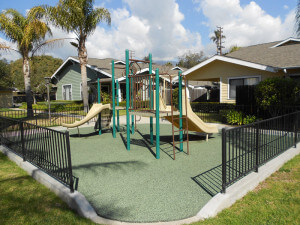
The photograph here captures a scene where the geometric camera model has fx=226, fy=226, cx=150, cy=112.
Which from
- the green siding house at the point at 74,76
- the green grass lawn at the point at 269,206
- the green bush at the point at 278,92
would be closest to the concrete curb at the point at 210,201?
the green grass lawn at the point at 269,206

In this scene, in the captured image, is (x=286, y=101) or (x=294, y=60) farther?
(x=294, y=60)

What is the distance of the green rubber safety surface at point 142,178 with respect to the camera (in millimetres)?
3342

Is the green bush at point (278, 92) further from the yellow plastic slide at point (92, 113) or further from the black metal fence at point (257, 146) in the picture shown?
the yellow plastic slide at point (92, 113)

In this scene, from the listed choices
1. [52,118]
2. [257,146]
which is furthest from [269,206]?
[52,118]

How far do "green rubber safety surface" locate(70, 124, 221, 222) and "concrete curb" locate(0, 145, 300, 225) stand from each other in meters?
0.12

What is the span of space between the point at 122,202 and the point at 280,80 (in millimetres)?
8498

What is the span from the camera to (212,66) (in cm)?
1572

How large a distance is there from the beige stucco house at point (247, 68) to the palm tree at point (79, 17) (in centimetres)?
811

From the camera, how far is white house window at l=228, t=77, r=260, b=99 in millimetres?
13966

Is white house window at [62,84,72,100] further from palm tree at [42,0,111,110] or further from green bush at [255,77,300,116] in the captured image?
green bush at [255,77,300,116]

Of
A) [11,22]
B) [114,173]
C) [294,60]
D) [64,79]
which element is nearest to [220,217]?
[114,173]

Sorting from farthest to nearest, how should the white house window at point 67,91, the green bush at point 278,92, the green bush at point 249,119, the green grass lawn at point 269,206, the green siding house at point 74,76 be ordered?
the white house window at point 67,91, the green siding house at point 74,76, the green bush at point 249,119, the green bush at point 278,92, the green grass lawn at point 269,206

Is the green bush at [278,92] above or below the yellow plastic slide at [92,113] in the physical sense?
above

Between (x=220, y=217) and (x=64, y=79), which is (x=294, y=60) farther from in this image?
(x=64, y=79)
